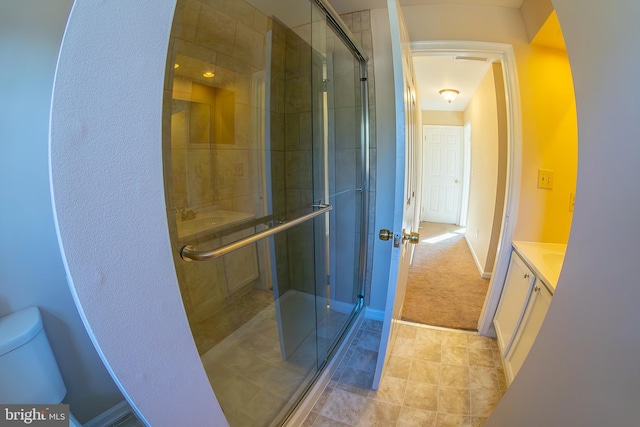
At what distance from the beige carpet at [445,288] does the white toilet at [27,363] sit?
2147 mm

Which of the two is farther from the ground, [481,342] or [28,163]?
[28,163]

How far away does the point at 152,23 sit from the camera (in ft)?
1.32

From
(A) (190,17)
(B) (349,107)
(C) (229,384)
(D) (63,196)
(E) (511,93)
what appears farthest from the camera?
(B) (349,107)

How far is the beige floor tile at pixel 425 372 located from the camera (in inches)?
57.9

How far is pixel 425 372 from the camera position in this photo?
4.99 feet

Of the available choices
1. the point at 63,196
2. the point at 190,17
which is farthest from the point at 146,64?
the point at 190,17

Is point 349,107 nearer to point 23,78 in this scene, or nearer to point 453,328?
point 23,78

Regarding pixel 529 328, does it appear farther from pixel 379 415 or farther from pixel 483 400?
pixel 379 415

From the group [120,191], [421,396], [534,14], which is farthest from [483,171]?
[120,191]

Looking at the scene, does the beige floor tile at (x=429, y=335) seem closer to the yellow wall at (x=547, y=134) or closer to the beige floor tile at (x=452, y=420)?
the beige floor tile at (x=452, y=420)

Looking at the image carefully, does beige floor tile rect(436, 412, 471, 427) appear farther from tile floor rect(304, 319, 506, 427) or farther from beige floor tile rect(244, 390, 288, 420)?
beige floor tile rect(244, 390, 288, 420)

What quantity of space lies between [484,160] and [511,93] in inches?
73.9

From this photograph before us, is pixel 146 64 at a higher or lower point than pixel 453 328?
higher

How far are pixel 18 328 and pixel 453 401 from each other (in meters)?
2.01
